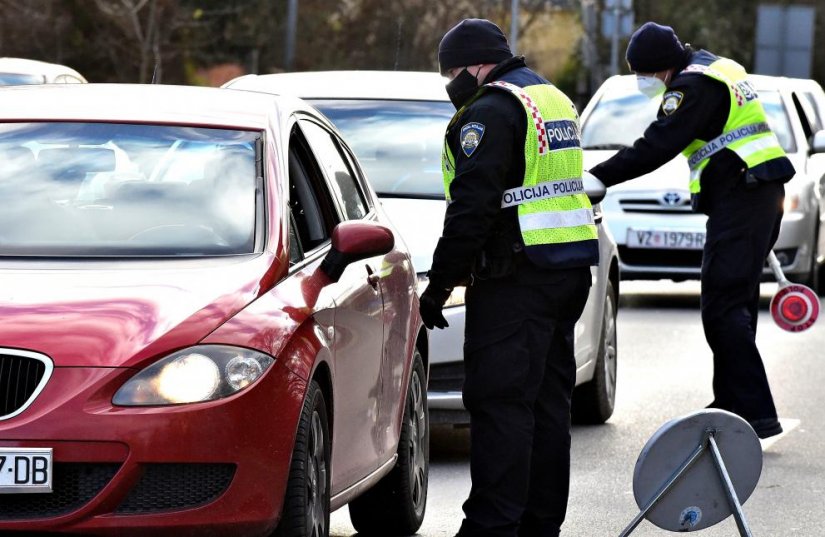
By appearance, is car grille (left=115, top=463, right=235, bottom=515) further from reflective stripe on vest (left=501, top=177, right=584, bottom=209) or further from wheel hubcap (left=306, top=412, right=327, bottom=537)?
reflective stripe on vest (left=501, top=177, right=584, bottom=209)

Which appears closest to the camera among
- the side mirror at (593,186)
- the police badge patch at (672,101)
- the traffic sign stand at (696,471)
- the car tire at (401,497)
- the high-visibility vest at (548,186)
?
the traffic sign stand at (696,471)

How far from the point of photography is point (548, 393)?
635 cm

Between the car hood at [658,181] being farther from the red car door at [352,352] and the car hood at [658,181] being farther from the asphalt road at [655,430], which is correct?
the red car door at [352,352]

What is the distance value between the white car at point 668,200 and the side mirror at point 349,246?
940 cm

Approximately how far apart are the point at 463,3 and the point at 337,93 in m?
44.8

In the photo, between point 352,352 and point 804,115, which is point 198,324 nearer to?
point 352,352

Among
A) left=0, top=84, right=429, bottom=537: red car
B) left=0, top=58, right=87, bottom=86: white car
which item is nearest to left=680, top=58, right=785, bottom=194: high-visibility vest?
left=0, top=84, right=429, bottom=537: red car

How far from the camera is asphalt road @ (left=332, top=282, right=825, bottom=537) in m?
7.36

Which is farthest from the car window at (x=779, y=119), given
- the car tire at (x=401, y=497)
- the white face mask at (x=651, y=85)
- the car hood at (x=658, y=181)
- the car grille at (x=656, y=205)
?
the car tire at (x=401, y=497)

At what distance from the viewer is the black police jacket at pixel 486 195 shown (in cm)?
586

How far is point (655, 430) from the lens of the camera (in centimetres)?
965

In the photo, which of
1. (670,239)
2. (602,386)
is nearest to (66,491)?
(602,386)

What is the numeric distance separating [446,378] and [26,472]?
3862 millimetres

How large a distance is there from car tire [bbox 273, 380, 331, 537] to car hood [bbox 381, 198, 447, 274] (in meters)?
2.68
